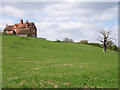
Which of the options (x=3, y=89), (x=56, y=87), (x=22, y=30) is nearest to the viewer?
(x=3, y=89)

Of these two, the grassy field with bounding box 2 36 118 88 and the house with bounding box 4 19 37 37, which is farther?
the house with bounding box 4 19 37 37

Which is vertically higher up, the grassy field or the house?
the house

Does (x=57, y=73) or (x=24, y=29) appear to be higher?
(x=24, y=29)

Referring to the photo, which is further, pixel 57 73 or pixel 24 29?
pixel 24 29

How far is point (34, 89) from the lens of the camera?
29.0 ft

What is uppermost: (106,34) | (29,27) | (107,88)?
(29,27)

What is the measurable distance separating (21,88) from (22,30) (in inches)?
3970

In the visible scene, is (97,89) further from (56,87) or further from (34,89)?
(34,89)

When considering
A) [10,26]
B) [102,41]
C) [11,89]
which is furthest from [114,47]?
[11,89]

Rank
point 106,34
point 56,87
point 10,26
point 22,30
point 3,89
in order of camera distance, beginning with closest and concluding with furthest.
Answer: point 3,89
point 56,87
point 106,34
point 22,30
point 10,26

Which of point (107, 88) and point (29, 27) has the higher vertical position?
point (29, 27)

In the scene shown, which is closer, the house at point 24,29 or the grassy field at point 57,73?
the grassy field at point 57,73

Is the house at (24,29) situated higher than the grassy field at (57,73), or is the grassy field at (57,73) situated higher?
the house at (24,29)

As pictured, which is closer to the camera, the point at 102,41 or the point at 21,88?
the point at 21,88
